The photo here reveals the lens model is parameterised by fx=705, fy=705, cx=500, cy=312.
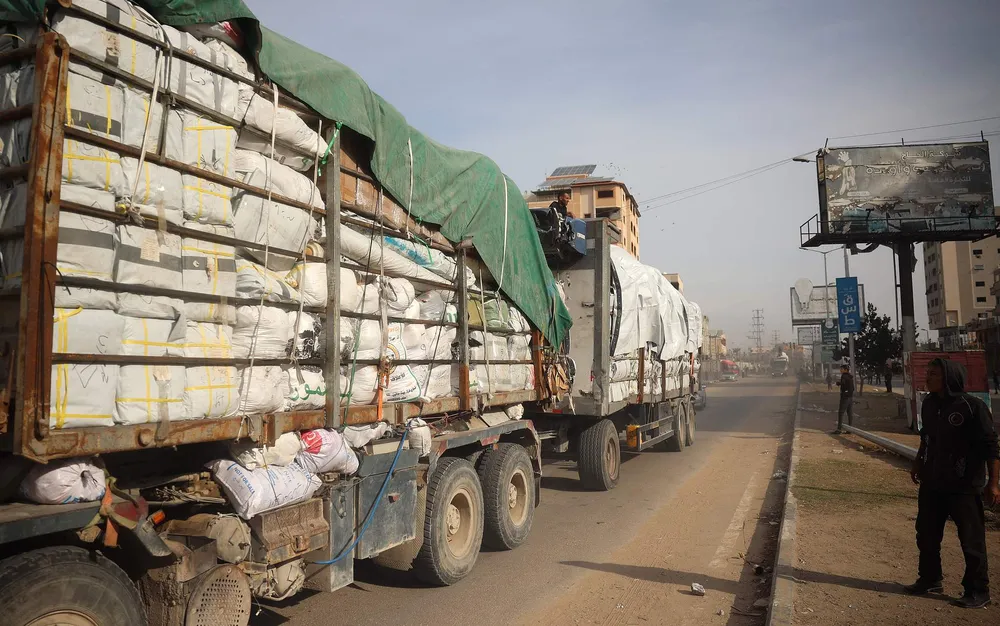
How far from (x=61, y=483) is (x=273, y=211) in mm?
1774

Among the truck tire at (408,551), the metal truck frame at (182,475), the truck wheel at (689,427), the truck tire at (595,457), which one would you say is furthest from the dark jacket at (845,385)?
the truck tire at (408,551)

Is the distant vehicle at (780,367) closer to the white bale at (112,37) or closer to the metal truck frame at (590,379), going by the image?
the metal truck frame at (590,379)

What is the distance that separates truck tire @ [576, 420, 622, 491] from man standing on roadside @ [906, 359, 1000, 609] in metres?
4.95

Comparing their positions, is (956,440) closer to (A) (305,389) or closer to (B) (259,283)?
(A) (305,389)

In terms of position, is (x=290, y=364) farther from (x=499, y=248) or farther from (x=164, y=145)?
(x=499, y=248)

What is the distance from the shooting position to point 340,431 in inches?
178

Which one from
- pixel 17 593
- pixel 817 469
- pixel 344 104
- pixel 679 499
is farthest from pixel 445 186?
pixel 817 469

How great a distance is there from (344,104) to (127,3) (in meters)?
1.57

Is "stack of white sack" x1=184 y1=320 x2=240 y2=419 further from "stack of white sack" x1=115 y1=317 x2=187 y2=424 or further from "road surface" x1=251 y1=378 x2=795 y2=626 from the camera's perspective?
"road surface" x1=251 y1=378 x2=795 y2=626

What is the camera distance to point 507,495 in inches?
268

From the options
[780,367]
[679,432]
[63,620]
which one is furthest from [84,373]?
Result: [780,367]

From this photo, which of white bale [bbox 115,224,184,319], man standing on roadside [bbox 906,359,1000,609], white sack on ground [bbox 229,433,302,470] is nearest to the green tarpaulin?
white bale [bbox 115,224,184,319]

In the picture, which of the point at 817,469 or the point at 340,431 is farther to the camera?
the point at 817,469

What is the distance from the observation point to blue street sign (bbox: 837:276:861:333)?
23672 mm
